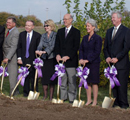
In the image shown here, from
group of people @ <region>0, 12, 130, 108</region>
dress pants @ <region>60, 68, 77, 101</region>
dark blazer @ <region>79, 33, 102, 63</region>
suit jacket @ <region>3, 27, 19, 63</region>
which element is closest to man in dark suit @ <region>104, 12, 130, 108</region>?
group of people @ <region>0, 12, 130, 108</region>

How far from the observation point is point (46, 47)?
8.30 metres

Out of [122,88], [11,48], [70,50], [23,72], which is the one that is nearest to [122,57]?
[122,88]

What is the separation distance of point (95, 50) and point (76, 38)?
0.70 m

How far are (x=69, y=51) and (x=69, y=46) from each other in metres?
0.13

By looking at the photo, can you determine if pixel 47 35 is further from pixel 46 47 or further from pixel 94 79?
pixel 94 79

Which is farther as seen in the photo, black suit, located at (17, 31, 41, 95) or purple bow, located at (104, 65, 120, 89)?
black suit, located at (17, 31, 41, 95)

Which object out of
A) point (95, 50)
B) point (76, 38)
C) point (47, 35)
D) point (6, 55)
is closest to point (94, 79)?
point (95, 50)

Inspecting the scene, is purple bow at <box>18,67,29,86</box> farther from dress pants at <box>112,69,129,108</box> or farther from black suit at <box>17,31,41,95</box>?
dress pants at <box>112,69,129,108</box>

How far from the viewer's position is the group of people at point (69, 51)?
7.26m

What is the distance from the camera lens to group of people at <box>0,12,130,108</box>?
23.8ft

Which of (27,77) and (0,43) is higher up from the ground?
(0,43)

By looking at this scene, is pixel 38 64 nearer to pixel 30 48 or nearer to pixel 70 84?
pixel 30 48

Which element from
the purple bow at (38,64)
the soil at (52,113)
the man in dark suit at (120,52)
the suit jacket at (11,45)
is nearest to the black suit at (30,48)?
the suit jacket at (11,45)

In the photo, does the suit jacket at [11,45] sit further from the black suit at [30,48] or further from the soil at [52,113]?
the soil at [52,113]
